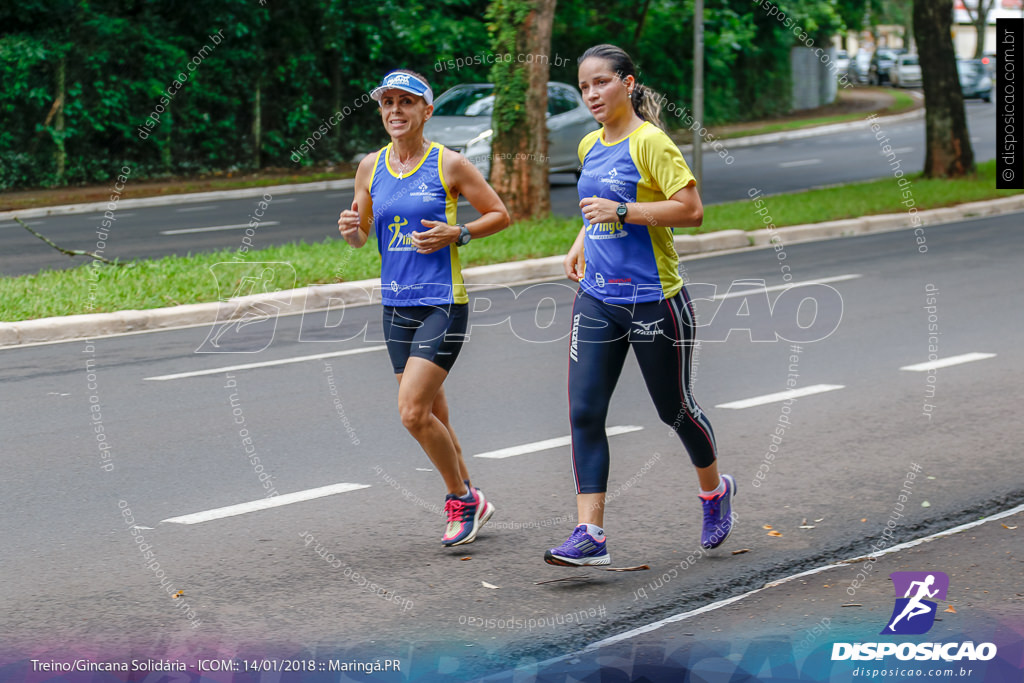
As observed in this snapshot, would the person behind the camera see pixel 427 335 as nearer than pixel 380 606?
No

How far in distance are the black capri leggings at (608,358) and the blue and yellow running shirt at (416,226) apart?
0.58 meters

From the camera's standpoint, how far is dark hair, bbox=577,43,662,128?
4785 mm

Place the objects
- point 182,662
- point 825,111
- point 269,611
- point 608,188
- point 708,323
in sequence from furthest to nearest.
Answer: point 825,111 < point 708,323 < point 608,188 < point 269,611 < point 182,662

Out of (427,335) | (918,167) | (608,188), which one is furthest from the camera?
(918,167)

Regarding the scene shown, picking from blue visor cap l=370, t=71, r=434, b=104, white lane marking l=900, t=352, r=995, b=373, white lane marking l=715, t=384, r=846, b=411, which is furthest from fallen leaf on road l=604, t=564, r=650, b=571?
white lane marking l=900, t=352, r=995, b=373

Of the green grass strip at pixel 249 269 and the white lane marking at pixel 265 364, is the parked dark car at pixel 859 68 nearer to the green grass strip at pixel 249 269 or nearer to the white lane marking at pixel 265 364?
the green grass strip at pixel 249 269

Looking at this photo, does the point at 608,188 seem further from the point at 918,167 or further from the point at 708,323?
the point at 918,167

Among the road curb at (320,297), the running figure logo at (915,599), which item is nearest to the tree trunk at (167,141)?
the road curb at (320,297)

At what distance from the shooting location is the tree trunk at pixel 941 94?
20750 millimetres

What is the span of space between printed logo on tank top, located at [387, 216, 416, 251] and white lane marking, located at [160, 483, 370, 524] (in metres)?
1.33

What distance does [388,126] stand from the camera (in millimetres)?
5156

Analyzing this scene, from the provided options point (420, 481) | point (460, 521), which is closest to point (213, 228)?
point (420, 481)

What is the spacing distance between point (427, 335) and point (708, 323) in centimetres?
574

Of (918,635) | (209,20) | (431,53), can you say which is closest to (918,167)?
(431,53)
